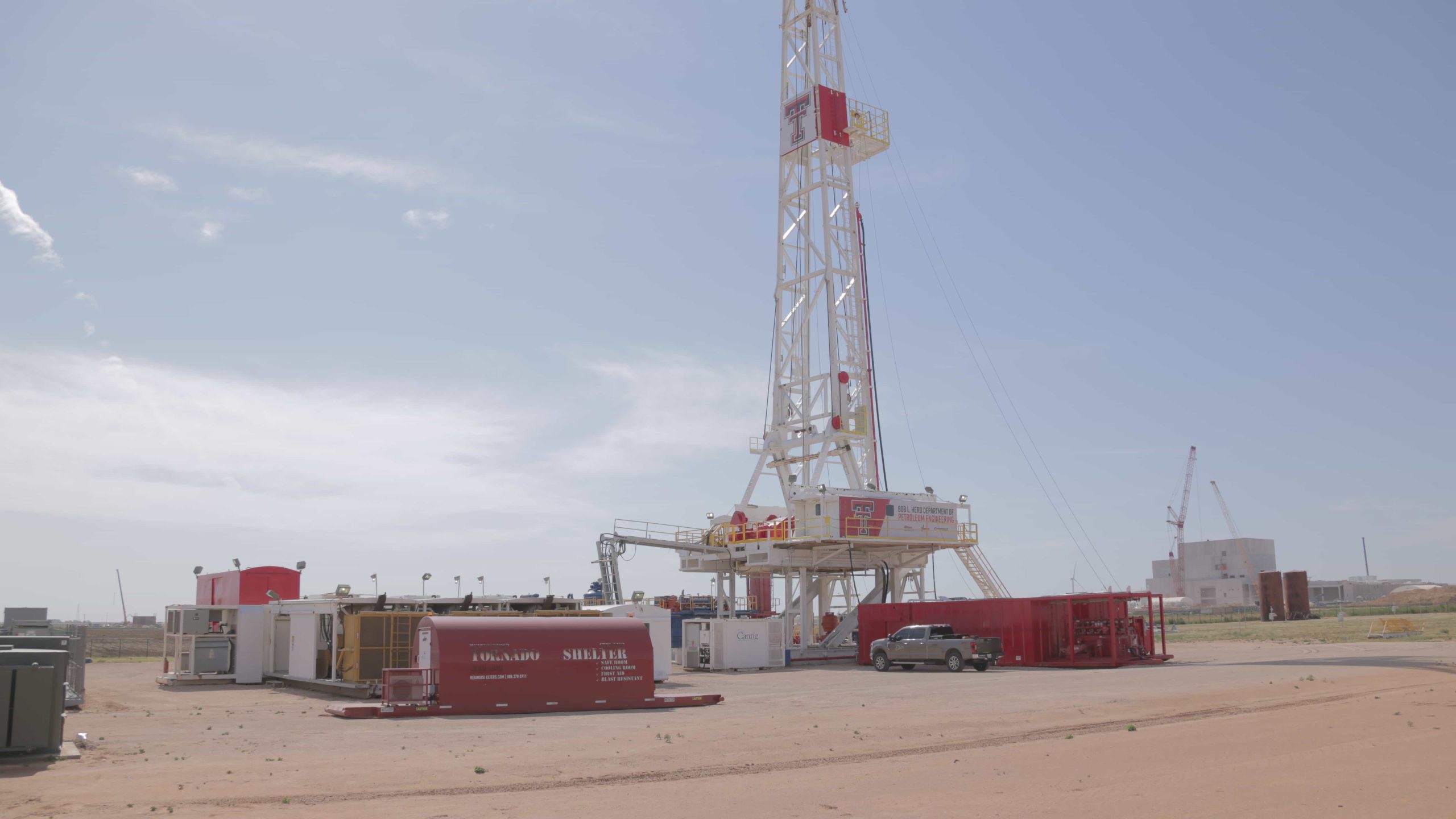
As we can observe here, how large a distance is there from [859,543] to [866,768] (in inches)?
1179

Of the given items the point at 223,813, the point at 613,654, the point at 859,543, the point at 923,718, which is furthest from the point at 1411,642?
the point at 223,813

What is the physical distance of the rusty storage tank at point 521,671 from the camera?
2131 cm

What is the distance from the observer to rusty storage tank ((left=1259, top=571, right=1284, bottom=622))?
288 feet

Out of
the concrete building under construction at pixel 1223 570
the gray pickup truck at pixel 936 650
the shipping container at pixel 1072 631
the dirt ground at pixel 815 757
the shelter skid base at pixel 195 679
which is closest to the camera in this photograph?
the dirt ground at pixel 815 757

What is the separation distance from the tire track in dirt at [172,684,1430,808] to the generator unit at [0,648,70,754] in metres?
3.65

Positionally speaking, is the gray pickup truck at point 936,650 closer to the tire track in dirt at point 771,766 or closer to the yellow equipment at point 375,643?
the tire track in dirt at point 771,766

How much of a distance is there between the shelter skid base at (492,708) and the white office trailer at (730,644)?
13931 millimetres

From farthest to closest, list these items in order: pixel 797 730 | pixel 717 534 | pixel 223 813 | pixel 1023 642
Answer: pixel 717 534
pixel 1023 642
pixel 797 730
pixel 223 813

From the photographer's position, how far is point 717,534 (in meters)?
46.0

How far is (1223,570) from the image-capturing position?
567ft

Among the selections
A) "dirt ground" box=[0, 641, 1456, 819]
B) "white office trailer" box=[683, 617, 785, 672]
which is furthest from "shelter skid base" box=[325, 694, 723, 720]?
"white office trailer" box=[683, 617, 785, 672]

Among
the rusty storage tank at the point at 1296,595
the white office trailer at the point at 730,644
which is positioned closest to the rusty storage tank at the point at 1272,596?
the rusty storage tank at the point at 1296,595

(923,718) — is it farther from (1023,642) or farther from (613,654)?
(1023,642)

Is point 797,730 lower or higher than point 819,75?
lower
